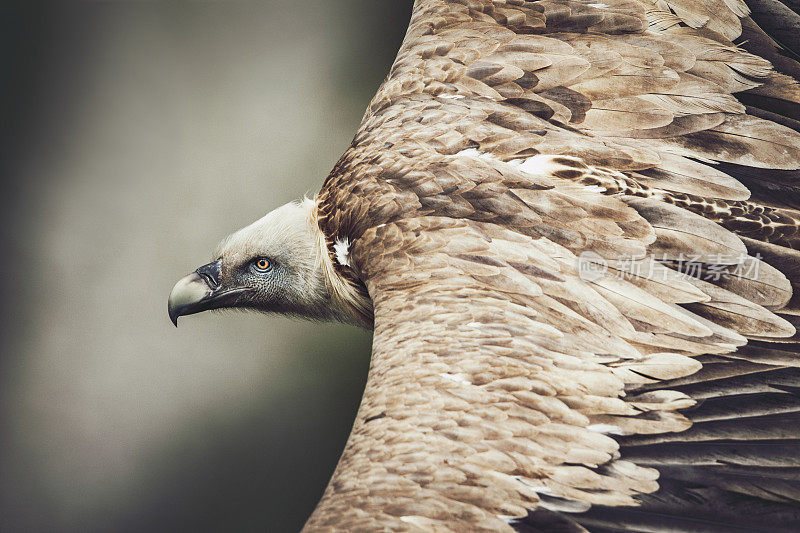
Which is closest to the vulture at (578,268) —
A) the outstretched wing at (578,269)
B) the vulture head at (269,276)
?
the outstretched wing at (578,269)

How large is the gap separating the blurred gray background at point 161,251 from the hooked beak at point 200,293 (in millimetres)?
580

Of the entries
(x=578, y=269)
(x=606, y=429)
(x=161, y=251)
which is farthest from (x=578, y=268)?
(x=161, y=251)

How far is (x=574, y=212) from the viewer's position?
0.96m

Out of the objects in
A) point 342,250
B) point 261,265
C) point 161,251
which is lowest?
point 161,251

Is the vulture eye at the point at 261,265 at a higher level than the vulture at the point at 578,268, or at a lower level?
lower

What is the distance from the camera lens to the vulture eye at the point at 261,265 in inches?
61.5

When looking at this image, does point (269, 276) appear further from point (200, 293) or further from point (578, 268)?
point (578, 268)

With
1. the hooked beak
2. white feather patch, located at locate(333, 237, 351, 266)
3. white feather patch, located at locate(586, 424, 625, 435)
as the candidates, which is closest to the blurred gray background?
the hooked beak

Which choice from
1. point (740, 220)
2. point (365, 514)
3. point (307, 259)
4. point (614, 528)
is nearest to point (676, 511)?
point (614, 528)

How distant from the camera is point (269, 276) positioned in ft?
5.17

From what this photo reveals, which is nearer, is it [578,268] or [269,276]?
[578,268]

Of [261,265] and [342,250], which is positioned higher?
[342,250]

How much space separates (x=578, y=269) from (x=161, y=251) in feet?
5.28

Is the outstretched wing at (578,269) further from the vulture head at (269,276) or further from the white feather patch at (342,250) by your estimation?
the vulture head at (269,276)
